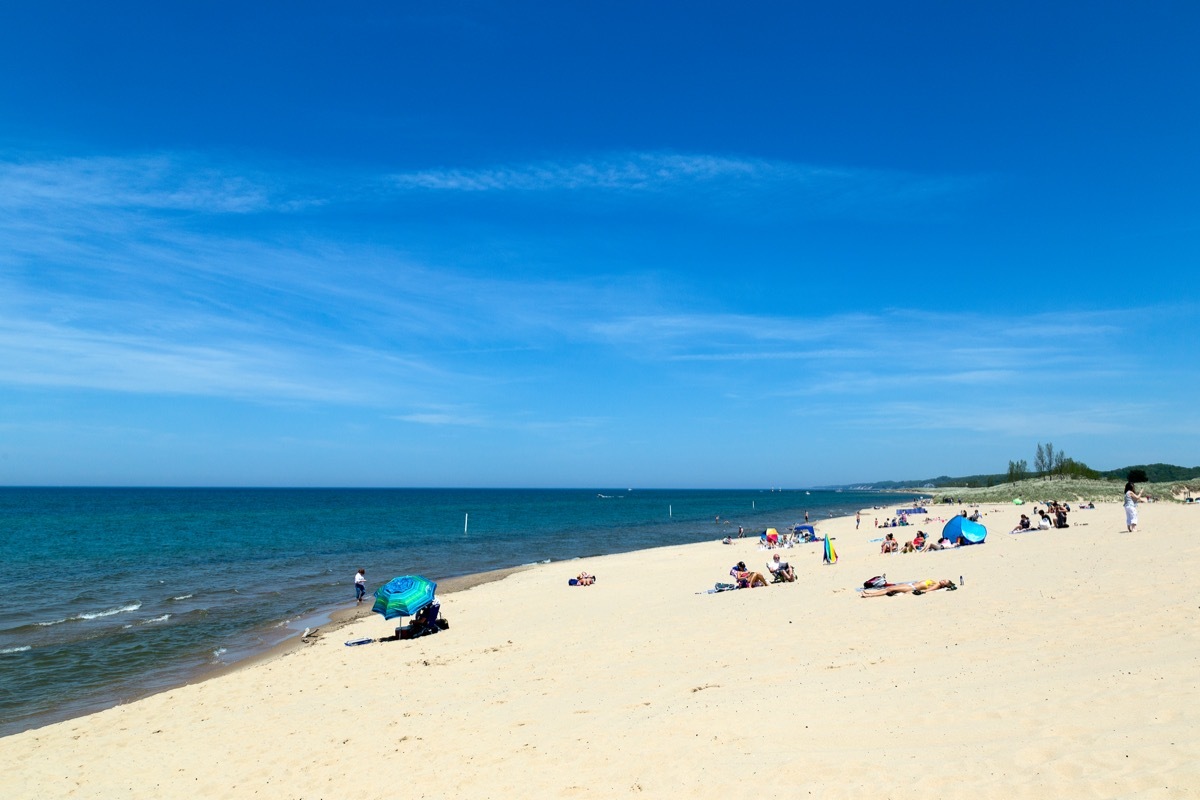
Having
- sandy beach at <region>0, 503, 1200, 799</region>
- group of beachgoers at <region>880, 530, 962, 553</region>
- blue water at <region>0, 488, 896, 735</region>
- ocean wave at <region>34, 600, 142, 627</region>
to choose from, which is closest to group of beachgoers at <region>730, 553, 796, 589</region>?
sandy beach at <region>0, 503, 1200, 799</region>

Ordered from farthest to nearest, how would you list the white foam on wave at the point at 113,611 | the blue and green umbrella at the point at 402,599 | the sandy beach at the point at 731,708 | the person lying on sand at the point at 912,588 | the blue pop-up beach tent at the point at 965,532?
the blue pop-up beach tent at the point at 965,532, the white foam on wave at the point at 113,611, the blue and green umbrella at the point at 402,599, the person lying on sand at the point at 912,588, the sandy beach at the point at 731,708

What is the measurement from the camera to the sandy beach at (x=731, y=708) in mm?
6805

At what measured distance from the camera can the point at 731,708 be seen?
359 inches

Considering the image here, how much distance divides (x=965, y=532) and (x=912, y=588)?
46.5 feet

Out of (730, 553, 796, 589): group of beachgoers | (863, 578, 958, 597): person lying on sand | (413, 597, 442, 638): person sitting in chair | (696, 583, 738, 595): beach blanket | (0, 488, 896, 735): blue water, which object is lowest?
(0, 488, 896, 735): blue water

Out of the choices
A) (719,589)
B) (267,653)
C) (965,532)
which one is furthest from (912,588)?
(267,653)

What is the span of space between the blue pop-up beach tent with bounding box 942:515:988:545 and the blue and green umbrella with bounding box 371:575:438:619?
21242 millimetres

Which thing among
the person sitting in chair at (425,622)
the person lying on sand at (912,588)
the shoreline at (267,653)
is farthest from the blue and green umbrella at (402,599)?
the person lying on sand at (912,588)

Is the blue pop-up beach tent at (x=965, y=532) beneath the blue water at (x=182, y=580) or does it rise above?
above

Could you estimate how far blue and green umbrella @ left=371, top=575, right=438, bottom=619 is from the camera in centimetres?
1838

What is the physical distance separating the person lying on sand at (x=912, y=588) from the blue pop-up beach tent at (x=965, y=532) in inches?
535

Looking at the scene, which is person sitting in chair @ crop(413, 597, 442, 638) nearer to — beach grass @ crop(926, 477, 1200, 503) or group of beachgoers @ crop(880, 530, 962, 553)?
group of beachgoers @ crop(880, 530, 962, 553)

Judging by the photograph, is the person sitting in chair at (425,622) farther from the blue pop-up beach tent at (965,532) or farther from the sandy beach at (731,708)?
the blue pop-up beach tent at (965,532)

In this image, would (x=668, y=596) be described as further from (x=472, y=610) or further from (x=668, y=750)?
(x=668, y=750)
